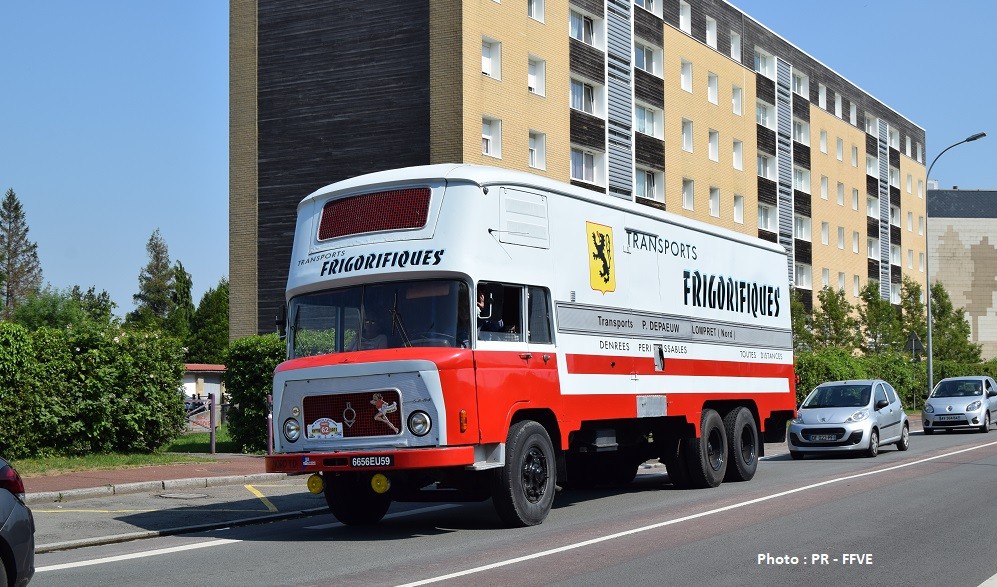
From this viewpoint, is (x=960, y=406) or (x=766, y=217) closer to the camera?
(x=960, y=406)

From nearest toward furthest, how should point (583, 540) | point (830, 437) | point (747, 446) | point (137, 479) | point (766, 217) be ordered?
point (583, 540) < point (137, 479) < point (747, 446) < point (830, 437) < point (766, 217)

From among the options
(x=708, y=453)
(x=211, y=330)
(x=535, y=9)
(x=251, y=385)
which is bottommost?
(x=708, y=453)

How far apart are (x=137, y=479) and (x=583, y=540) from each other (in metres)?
8.86

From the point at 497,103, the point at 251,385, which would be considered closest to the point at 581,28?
the point at 497,103

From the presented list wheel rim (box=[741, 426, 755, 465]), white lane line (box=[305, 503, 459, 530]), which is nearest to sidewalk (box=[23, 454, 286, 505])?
white lane line (box=[305, 503, 459, 530])

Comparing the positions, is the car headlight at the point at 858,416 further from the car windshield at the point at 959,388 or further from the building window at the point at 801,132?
the building window at the point at 801,132

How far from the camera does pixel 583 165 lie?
148 ft

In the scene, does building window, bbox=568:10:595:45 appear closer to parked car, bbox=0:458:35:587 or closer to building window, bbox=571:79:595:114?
building window, bbox=571:79:595:114

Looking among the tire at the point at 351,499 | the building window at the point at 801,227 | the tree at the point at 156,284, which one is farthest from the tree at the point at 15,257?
the tire at the point at 351,499

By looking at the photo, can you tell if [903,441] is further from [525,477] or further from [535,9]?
[535,9]

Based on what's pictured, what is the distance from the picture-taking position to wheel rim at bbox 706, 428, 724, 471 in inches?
653

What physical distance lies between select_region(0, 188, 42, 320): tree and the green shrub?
99.4 meters

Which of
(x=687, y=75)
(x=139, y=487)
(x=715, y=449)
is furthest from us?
(x=687, y=75)

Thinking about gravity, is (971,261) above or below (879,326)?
above
